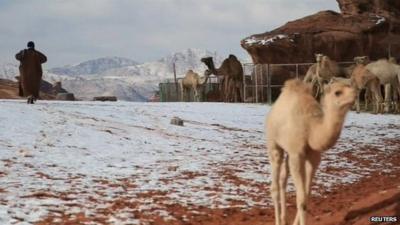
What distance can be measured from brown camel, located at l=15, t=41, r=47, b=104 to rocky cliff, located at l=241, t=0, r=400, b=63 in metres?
18.5

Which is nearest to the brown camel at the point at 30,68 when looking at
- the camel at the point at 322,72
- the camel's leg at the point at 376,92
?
the camel at the point at 322,72

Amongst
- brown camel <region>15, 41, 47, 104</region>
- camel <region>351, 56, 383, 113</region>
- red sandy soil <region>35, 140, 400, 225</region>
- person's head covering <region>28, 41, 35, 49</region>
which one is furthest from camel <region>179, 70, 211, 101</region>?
red sandy soil <region>35, 140, 400, 225</region>

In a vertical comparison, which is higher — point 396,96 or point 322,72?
point 322,72

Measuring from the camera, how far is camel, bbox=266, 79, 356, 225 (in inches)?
230

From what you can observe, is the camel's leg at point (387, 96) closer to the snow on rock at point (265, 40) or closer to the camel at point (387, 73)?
the camel at point (387, 73)

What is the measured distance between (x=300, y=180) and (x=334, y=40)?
32.7 metres

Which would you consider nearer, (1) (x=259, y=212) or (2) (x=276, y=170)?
(2) (x=276, y=170)

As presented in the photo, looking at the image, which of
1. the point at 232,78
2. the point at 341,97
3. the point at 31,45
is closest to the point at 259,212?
the point at 341,97

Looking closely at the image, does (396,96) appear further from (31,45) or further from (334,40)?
(31,45)

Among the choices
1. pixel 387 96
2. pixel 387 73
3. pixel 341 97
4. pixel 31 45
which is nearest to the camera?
pixel 341 97

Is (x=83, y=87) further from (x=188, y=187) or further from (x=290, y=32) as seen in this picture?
(x=188, y=187)

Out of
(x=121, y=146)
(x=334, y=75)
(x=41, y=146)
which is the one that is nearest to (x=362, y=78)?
(x=334, y=75)

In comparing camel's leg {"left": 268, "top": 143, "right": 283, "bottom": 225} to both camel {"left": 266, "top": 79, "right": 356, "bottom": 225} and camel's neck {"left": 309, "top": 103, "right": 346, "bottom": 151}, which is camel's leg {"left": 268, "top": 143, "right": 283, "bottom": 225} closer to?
camel {"left": 266, "top": 79, "right": 356, "bottom": 225}

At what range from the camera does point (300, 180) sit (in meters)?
6.20
